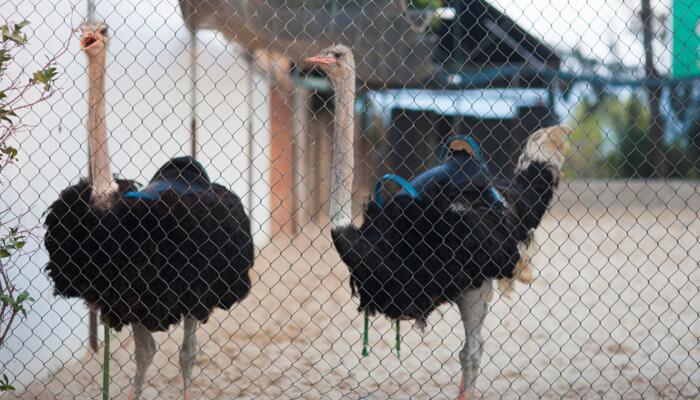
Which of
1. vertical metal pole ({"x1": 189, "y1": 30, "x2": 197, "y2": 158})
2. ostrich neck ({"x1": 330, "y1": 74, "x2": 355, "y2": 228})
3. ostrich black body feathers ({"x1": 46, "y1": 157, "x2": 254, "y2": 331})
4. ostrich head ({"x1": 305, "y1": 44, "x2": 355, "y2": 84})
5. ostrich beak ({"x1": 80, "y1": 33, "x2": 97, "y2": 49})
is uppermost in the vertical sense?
vertical metal pole ({"x1": 189, "y1": 30, "x2": 197, "y2": 158})

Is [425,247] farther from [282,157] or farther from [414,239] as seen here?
[282,157]

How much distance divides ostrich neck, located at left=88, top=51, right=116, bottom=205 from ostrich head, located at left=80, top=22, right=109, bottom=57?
22 mm

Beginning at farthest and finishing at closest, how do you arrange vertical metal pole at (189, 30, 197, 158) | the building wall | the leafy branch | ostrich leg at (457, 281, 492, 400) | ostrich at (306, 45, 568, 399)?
vertical metal pole at (189, 30, 197, 158)
ostrich leg at (457, 281, 492, 400)
the building wall
ostrich at (306, 45, 568, 399)
the leafy branch

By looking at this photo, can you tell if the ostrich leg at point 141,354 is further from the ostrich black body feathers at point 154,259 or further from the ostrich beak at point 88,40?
the ostrich beak at point 88,40

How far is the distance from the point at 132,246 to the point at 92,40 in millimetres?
954

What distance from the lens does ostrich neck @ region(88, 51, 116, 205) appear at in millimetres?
4207

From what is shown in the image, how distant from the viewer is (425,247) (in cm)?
434

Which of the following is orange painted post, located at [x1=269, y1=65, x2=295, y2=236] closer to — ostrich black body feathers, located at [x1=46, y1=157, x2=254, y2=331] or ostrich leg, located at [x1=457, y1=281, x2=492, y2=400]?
ostrich leg, located at [x1=457, y1=281, x2=492, y2=400]

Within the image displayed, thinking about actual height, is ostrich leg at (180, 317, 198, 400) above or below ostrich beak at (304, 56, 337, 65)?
below

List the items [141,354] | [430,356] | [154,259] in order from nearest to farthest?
[154,259] → [141,354] → [430,356]

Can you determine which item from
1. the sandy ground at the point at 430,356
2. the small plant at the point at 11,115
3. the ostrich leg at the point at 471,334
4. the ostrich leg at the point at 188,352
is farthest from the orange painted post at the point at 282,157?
the small plant at the point at 11,115

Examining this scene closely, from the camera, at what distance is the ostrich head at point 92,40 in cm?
434

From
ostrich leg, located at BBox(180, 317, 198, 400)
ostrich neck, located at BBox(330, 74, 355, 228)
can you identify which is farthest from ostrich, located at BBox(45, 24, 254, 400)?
ostrich neck, located at BBox(330, 74, 355, 228)

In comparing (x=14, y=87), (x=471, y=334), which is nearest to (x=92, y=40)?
(x=14, y=87)
